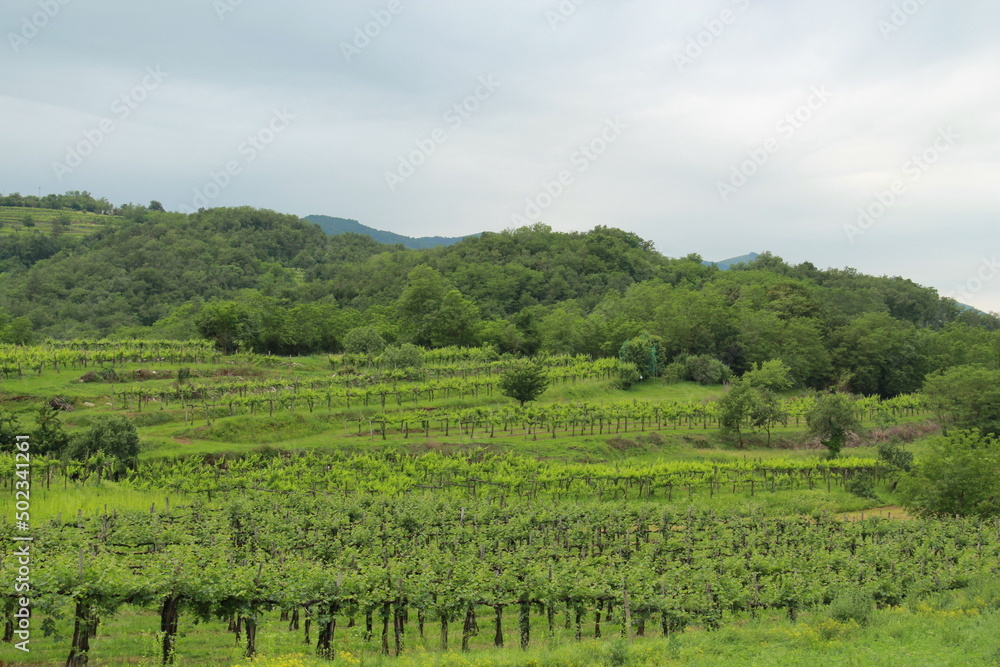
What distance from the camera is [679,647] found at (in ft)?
52.0

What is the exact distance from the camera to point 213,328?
222 feet

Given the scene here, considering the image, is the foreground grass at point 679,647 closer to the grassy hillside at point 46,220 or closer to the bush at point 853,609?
the bush at point 853,609

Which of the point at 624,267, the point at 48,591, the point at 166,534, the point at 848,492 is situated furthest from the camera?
the point at 624,267

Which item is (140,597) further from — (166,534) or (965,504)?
(965,504)

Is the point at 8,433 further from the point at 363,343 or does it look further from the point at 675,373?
the point at 675,373

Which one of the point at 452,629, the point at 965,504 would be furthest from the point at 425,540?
the point at 965,504

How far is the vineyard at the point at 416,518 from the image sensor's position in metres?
16.7

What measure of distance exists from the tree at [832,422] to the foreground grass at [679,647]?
3122cm

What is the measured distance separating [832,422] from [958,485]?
1398 centimetres

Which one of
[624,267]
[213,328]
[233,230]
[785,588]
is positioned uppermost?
[233,230]

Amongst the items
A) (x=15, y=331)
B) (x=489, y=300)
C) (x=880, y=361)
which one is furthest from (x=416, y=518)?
(x=489, y=300)

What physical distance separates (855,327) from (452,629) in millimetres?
70768

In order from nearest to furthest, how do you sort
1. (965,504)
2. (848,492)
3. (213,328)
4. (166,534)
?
1. (166,534)
2. (965,504)
3. (848,492)
4. (213,328)

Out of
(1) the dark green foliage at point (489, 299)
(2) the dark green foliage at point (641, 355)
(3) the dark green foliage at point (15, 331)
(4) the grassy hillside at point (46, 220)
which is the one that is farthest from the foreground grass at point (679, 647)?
(4) the grassy hillside at point (46, 220)
